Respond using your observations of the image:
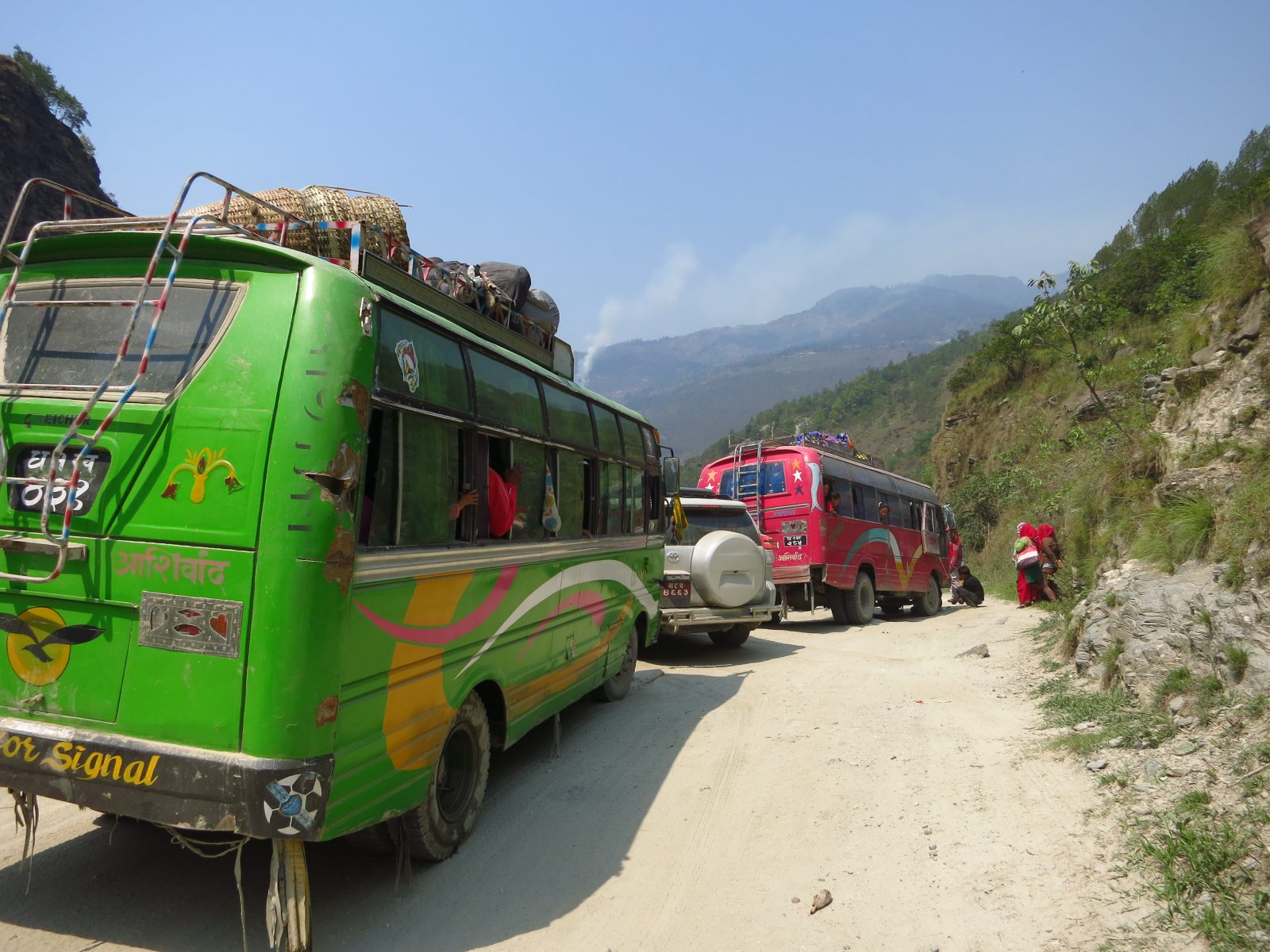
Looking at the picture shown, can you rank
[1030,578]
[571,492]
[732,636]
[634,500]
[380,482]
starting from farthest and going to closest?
[1030,578] → [732,636] → [634,500] → [571,492] → [380,482]

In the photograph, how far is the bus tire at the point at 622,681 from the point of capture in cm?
804

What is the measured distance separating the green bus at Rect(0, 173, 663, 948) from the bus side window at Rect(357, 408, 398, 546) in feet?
0.04

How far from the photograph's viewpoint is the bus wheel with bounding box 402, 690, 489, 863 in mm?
4363

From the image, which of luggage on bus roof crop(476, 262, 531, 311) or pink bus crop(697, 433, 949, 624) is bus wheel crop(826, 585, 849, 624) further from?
luggage on bus roof crop(476, 262, 531, 311)

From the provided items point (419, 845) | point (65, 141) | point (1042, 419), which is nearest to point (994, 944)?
point (419, 845)

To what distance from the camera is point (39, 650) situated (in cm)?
346

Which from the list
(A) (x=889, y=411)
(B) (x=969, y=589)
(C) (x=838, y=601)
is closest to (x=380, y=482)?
(C) (x=838, y=601)

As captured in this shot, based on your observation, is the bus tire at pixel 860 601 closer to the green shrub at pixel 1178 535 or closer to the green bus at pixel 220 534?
the green shrub at pixel 1178 535

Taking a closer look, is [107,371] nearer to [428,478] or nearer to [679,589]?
[428,478]

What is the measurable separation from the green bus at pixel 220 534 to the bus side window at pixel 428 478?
0.06 ft

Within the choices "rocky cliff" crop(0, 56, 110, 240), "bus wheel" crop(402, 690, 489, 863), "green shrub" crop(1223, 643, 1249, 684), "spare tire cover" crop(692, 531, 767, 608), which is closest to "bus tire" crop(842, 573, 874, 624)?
"spare tire cover" crop(692, 531, 767, 608)

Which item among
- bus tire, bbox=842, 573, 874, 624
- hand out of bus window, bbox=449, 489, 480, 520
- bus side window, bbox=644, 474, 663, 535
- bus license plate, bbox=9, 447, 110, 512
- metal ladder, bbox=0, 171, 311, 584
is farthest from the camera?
bus tire, bbox=842, 573, 874, 624

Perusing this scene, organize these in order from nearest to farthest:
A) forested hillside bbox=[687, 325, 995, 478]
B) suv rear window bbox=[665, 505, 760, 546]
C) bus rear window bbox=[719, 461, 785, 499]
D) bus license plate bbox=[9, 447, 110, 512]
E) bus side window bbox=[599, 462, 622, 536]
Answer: bus license plate bbox=[9, 447, 110, 512], bus side window bbox=[599, 462, 622, 536], suv rear window bbox=[665, 505, 760, 546], bus rear window bbox=[719, 461, 785, 499], forested hillside bbox=[687, 325, 995, 478]

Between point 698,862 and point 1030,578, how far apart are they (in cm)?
1217
